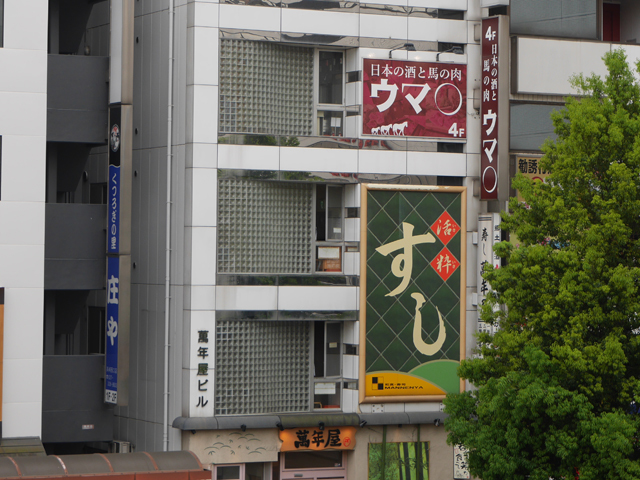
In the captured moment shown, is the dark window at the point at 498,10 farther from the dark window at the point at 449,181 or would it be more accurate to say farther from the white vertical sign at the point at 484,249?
the white vertical sign at the point at 484,249

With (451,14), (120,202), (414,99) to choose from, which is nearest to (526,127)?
(414,99)

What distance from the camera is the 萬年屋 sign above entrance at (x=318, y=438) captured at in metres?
26.7

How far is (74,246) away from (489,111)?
12272 mm

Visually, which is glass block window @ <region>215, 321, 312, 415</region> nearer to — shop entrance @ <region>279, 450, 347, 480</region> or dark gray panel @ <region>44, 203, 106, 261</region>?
shop entrance @ <region>279, 450, 347, 480</region>

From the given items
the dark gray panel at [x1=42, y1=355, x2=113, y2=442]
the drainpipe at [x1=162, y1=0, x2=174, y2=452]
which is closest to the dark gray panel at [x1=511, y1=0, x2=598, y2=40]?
the drainpipe at [x1=162, y1=0, x2=174, y2=452]

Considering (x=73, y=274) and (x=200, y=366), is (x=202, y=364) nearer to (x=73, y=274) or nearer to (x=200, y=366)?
(x=200, y=366)

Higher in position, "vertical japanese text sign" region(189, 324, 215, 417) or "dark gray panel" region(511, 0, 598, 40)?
"dark gray panel" region(511, 0, 598, 40)

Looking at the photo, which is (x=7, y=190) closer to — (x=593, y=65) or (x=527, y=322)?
(x=527, y=322)

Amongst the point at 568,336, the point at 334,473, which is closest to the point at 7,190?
the point at 334,473

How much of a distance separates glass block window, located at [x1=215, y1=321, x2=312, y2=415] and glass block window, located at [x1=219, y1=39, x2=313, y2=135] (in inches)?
219

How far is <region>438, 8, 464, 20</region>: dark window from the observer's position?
28.4m

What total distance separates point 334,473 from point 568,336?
11.7 meters

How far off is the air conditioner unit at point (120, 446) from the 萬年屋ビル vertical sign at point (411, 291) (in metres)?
7.30

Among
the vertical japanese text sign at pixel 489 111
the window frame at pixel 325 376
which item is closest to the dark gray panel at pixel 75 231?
the window frame at pixel 325 376
